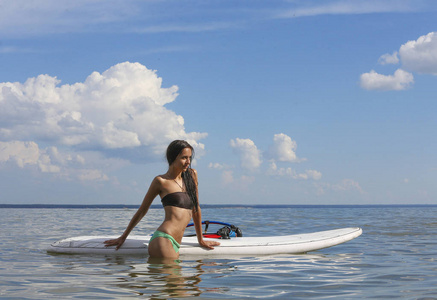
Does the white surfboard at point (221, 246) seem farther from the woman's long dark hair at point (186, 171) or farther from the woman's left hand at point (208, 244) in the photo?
the woman's long dark hair at point (186, 171)

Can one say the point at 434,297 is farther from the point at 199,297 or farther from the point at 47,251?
the point at 47,251

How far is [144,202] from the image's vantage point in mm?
6672

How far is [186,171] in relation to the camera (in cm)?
676

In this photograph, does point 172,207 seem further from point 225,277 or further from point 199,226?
point 225,277

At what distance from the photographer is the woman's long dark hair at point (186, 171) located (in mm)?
6438

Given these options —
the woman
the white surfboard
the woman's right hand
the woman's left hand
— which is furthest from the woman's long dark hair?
the woman's right hand

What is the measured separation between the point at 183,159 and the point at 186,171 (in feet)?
1.20

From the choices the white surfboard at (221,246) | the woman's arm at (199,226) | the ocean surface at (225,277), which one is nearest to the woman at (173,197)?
the woman's arm at (199,226)

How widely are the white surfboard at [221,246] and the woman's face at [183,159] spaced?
1.72 m

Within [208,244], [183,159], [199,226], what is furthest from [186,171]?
[208,244]

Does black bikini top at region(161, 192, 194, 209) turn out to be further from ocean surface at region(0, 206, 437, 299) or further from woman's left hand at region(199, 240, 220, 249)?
woman's left hand at region(199, 240, 220, 249)

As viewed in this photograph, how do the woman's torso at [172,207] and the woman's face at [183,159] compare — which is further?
the woman's torso at [172,207]

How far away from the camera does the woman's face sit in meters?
6.43

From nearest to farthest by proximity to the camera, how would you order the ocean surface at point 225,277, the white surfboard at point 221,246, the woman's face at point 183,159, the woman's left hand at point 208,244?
the ocean surface at point 225,277 < the woman's face at point 183,159 < the woman's left hand at point 208,244 < the white surfboard at point 221,246
